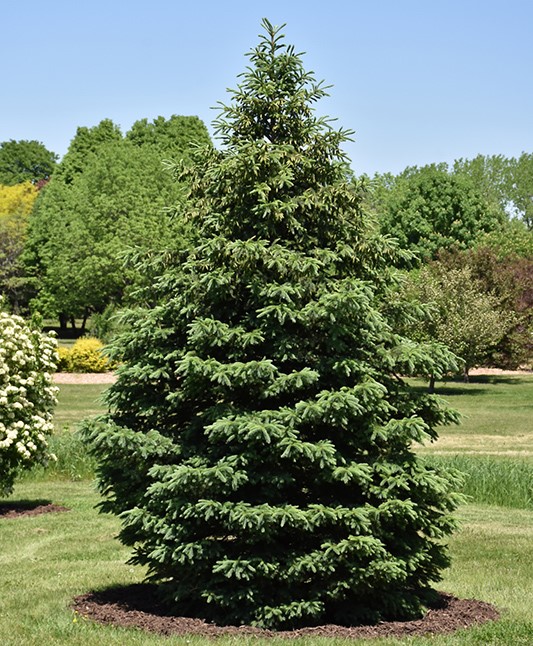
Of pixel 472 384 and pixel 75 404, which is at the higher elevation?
pixel 472 384

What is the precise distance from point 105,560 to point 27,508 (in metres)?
4.21

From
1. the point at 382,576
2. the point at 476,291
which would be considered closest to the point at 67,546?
the point at 382,576

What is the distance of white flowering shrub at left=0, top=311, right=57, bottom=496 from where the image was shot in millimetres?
13797

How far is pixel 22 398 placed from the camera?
1407 centimetres

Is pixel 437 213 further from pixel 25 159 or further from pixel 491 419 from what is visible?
pixel 25 159

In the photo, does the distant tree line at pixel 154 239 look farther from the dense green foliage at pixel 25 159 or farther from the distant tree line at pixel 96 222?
the dense green foliage at pixel 25 159

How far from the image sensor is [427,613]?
781cm

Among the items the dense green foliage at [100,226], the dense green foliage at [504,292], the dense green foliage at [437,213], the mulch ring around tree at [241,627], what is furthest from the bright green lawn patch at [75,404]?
the dense green foliage at [437,213]

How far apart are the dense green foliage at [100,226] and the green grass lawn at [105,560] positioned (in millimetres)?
27778

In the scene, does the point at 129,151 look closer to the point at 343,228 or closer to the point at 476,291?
the point at 476,291

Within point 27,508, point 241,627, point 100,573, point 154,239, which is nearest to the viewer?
point 241,627

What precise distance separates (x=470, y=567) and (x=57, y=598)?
455cm

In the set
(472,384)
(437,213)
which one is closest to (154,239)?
(472,384)

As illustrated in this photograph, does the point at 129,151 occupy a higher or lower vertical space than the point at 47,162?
lower
